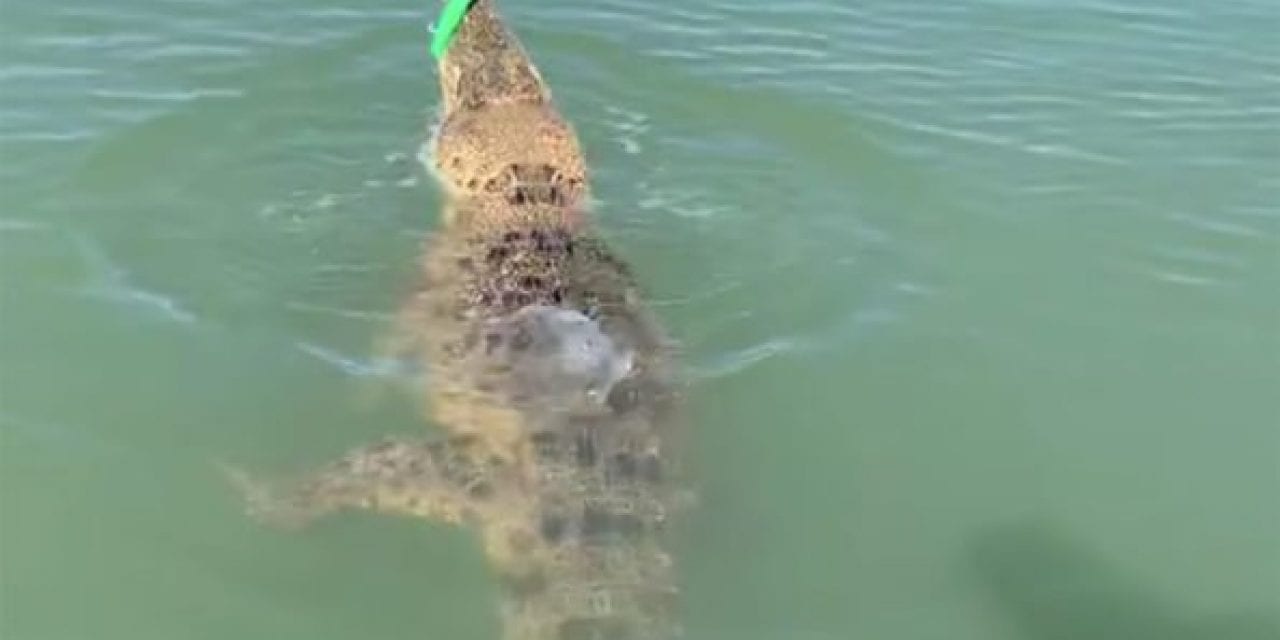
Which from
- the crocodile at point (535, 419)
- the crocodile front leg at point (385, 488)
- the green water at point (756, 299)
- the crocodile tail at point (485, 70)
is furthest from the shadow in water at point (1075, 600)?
the crocodile tail at point (485, 70)

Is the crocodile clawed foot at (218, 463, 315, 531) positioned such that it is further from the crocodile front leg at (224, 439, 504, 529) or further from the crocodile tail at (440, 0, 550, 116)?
the crocodile tail at (440, 0, 550, 116)

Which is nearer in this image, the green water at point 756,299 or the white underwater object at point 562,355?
the green water at point 756,299

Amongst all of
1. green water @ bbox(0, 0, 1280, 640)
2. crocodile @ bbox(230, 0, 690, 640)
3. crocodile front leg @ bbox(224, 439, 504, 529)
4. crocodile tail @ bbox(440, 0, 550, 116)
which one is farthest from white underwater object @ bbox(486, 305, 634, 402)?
crocodile tail @ bbox(440, 0, 550, 116)

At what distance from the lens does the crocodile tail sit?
9.73 meters

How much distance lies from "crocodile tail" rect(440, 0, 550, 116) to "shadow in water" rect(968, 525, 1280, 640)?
12.3 ft

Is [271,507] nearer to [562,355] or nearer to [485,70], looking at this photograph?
[562,355]

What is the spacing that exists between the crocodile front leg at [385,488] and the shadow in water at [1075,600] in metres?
1.74

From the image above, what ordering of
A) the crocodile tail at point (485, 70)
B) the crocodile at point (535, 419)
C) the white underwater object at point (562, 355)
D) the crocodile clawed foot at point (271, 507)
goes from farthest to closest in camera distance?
the crocodile tail at point (485, 70) < the white underwater object at point (562, 355) < the crocodile clawed foot at point (271, 507) < the crocodile at point (535, 419)

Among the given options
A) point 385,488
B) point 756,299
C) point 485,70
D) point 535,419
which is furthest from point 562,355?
point 485,70

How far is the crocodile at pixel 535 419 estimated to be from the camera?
21.4ft

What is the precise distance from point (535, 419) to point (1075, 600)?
199 cm

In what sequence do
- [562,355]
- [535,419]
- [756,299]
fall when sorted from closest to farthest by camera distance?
[535,419], [562,355], [756,299]

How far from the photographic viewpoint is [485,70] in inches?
387

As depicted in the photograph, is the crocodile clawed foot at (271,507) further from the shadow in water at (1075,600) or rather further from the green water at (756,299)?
the shadow in water at (1075,600)
